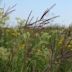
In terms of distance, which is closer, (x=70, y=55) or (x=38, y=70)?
(x=70, y=55)

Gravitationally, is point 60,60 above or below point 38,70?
above

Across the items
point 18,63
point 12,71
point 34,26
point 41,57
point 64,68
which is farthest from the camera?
point 64,68

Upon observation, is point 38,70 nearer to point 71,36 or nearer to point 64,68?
point 64,68

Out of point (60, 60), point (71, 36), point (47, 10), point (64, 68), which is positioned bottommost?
point (64, 68)

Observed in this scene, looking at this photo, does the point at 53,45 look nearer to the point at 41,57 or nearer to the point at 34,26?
the point at 34,26

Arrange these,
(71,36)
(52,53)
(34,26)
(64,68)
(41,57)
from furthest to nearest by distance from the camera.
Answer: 1. (64,68)
2. (41,57)
3. (34,26)
4. (71,36)
5. (52,53)

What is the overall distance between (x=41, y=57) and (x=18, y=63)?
32 cm

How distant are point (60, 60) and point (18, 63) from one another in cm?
128

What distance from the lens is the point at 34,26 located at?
1507 millimetres

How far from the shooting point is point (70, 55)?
1.27 meters

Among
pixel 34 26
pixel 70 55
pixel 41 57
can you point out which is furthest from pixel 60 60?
pixel 41 57

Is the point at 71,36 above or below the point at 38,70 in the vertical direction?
above

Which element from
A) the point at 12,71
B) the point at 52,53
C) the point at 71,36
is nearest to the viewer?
the point at 52,53

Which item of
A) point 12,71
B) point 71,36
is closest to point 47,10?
point 71,36
